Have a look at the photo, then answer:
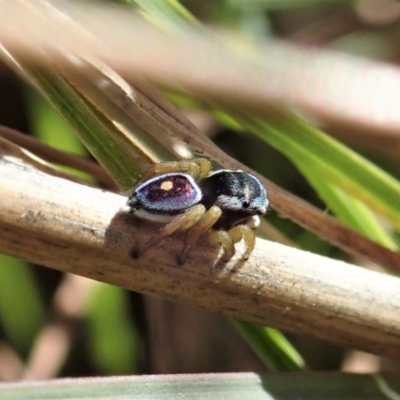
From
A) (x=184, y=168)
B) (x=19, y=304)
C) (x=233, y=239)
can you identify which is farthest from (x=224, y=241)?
(x=19, y=304)

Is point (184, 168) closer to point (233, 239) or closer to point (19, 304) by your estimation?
point (233, 239)

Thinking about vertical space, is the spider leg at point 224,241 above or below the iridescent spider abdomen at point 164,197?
below

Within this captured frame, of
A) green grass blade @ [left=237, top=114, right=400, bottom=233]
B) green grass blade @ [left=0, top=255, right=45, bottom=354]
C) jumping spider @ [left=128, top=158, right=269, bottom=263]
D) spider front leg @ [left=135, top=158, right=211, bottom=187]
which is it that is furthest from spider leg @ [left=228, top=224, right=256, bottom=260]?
green grass blade @ [left=0, top=255, right=45, bottom=354]

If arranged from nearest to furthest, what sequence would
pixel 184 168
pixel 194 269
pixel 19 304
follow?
pixel 194 269 → pixel 184 168 → pixel 19 304

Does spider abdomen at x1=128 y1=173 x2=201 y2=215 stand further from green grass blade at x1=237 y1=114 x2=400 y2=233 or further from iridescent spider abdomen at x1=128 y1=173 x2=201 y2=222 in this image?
green grass blade at x1=237 y1=114 x2=400 y2=233

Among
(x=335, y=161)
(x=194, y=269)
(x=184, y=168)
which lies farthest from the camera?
(x=335, y=161)

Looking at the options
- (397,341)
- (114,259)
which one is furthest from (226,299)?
(397,341)

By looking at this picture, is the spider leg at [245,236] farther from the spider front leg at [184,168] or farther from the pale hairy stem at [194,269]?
the spider front leg at [184,168]

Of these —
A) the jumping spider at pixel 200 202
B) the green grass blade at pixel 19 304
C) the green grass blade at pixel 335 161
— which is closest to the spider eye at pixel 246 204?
the jumping spider at pixel 200 202
